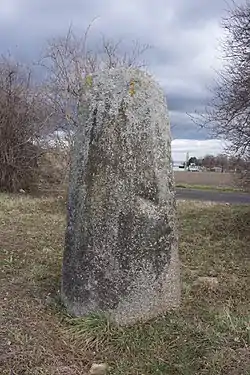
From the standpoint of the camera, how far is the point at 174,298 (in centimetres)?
425

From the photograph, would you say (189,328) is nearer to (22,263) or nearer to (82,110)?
(82,110)

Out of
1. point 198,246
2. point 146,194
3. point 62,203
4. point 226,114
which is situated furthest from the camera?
point 62,203

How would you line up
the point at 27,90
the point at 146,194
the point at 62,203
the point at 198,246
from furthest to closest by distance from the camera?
the point at 27,90, the point at 62,203, the point at 198,246, the point at 146,194

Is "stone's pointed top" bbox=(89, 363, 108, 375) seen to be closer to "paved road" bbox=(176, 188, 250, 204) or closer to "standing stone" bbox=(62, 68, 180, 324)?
"standing stone" bbox=(62, 68, 180, 324)

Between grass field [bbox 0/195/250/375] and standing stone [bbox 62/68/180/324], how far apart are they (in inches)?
7.3

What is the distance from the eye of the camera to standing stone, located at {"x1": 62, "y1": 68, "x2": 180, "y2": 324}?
13.2 feet

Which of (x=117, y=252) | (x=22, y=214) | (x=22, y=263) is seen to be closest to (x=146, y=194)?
(x=117, y=252)

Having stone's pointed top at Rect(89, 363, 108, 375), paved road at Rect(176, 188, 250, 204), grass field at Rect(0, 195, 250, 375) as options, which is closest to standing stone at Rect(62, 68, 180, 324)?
grass field at Rect(0, 195, 250, 375)

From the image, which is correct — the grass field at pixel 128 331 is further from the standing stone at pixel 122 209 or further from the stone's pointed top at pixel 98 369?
the standing stone at pixel 122 209

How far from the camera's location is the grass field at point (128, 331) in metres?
3.36

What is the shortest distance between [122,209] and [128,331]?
2.95 ft

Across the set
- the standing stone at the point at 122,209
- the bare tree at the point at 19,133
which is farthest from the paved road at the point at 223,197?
the standing stone at the point at 122,209

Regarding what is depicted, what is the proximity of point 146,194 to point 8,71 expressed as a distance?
43.9ft

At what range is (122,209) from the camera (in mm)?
4035
